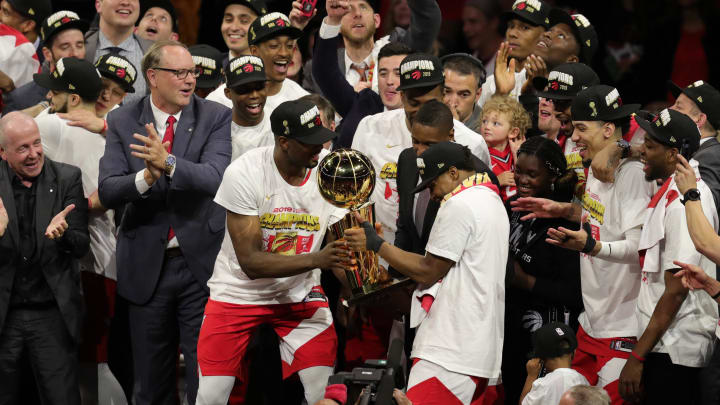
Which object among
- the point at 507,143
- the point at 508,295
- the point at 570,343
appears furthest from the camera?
the point at 507,143

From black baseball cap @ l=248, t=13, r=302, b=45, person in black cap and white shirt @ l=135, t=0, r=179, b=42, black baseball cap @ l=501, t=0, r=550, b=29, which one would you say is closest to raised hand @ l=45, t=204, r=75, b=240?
black baseball cap @ l=248, t=13, r=302, b=45

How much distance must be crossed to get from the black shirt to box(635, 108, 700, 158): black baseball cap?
11.8ft

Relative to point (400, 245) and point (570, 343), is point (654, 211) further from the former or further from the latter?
point (400, 245)

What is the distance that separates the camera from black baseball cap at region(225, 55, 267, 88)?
6246mm

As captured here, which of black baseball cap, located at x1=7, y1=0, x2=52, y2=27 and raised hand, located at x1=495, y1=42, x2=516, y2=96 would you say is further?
black baseball cap, located at x1=7, y1=0, x2=52, y2=27

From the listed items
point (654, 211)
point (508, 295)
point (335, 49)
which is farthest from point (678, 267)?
point (335, 49)

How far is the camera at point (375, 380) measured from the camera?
4.07m

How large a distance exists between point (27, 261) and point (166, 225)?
0.91 meters

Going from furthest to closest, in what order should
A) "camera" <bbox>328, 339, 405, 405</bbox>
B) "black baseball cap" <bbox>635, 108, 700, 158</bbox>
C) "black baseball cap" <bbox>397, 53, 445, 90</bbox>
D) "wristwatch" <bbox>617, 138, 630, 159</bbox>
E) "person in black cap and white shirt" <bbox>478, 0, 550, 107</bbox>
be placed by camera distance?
"person in black cap and white shirt" <bbox>478, 0, 550, 107</bbox> → "black baseball cap" <bbox>397, 53, 445, 90</bbox> → "wristwatch" <bbox>617, 138, 630, 159</bbox> → "black baseball cap" <bbox>635, 108, 700, 158</bbox> → "camera" <bbox>328, 339, 405, 405</bbox>

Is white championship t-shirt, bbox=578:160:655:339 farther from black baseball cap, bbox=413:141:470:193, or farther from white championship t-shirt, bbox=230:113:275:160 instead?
white championship t-shirt, bbox=230:113:275:160

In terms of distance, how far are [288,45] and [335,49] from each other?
1.17ft

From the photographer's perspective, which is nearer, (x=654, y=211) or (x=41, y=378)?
(x=654, y=211)

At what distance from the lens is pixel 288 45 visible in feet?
23.0

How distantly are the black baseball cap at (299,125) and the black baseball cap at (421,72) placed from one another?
0.79 meters
